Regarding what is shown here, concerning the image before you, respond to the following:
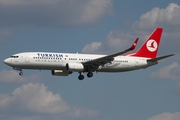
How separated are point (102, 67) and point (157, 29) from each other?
1643cm

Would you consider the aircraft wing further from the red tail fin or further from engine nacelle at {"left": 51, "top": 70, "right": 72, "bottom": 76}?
the red tail fin

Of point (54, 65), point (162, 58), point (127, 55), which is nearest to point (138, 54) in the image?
point (127, 55)

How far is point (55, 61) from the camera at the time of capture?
106062mm

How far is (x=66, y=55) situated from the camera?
4257 inches

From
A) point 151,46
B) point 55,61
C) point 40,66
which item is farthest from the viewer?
point 151,46

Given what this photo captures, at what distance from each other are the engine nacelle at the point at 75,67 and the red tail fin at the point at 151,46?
Result: 39.8ft

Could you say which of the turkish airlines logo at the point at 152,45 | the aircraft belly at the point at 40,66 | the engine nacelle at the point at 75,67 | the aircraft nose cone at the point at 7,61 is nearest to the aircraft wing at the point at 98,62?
the engine nacelle at the point at 75,67

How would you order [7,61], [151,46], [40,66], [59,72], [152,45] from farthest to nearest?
[152,45]
[151,46]
[59,72]
[7,61]
[40,66]

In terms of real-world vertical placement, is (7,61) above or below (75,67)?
above

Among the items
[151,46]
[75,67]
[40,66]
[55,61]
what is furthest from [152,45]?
[40,66]

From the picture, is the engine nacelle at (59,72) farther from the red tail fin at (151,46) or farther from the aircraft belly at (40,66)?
the red tail fin at (151,46)

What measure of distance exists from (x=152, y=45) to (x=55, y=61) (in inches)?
880

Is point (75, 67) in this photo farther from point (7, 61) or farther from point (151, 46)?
point (151, 46)

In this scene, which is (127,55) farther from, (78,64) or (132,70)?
(78,64)
